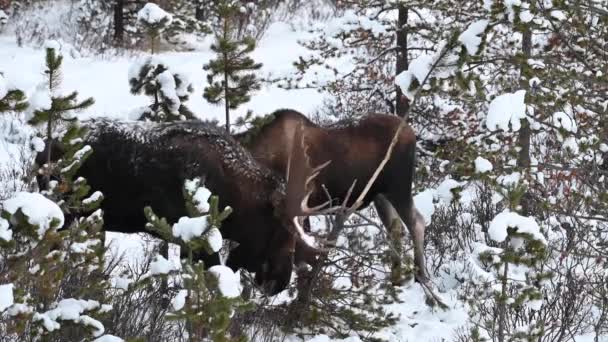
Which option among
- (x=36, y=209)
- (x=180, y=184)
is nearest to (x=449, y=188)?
(x=180, y=184)

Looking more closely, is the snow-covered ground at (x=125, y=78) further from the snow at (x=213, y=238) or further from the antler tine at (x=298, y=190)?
the snow at (x=213, y=238)

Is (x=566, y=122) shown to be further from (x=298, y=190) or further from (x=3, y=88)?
(x=3, y=88)

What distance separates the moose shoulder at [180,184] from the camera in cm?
596

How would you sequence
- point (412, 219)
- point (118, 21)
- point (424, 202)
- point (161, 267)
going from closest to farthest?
point (161, 267) → point (424, 202) → point (412, 219) → point (118, 21)

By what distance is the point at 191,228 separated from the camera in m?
3.30

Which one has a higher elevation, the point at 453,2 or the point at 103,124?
the point at 453,2

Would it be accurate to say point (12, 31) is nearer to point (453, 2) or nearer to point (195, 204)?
point (453, 2)

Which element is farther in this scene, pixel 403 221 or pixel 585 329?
pixel 403 221

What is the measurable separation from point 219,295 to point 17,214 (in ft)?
2.45

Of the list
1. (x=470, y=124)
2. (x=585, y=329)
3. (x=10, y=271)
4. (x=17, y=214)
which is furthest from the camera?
(x=470, y=124)

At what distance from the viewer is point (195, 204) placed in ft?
11.7

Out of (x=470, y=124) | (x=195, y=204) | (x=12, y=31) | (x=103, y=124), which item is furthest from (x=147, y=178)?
(x=12, y=31)

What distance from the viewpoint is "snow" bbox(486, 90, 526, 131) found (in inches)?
179

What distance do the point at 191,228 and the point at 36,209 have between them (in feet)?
1.93
